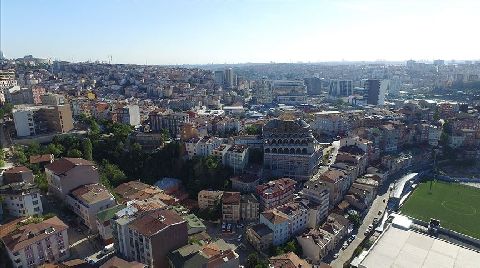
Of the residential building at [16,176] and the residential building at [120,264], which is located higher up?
the residential building at [16,176]

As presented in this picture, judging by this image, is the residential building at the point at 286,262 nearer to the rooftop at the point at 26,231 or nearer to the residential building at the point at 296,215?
the residential building at the point at 296,215

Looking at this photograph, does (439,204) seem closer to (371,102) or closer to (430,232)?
(430,232)

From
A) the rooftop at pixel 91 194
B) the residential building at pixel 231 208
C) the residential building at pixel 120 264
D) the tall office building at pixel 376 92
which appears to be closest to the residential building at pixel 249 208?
the residential building at pixel 231 208

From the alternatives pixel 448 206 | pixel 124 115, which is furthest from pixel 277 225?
pixel 124 115

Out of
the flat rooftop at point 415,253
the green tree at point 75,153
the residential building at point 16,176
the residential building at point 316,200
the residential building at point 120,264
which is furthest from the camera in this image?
the green tree at point 75,153

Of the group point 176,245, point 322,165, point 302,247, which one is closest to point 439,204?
point 322,165

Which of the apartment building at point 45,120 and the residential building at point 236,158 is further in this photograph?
the apartment building at point 45,120
